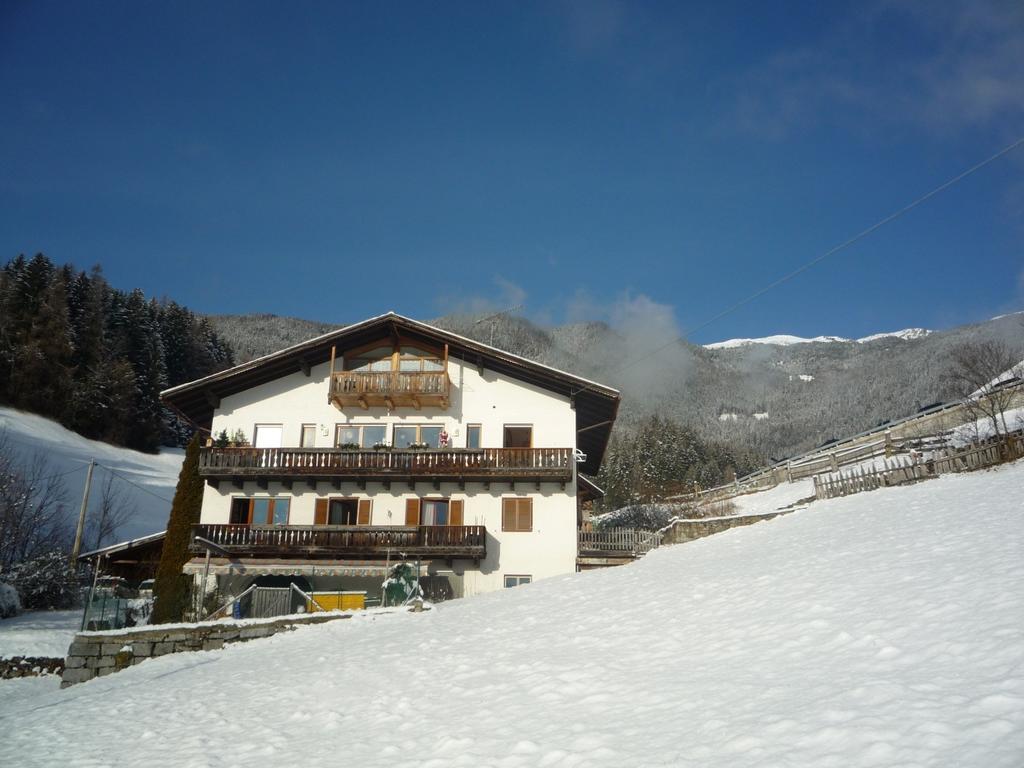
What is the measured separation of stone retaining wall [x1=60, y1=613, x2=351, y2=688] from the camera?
17.9 m

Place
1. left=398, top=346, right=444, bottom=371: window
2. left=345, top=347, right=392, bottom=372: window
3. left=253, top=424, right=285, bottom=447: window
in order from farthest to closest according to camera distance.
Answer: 1. left=345, top=347, right=392, bottom=372: window
2. left=398, top=346, right=444, bottom=371: window
3. left=253, top=424, right=285, bottom=447: window

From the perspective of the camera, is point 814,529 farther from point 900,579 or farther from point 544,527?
point 544,527

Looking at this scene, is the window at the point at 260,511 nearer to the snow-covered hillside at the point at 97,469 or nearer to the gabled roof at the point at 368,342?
the gabled roof at the point at 368,342

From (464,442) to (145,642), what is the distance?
51.7 ft

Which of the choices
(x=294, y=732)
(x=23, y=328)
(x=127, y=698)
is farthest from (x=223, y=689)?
(x=23, y=328)

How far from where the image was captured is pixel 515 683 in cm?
1034

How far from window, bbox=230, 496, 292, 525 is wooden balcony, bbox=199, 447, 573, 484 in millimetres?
1128

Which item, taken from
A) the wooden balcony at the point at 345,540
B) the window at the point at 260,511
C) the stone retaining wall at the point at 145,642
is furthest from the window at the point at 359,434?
the stone retaining wall at the point at 145,642

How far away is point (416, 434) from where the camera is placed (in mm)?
32312

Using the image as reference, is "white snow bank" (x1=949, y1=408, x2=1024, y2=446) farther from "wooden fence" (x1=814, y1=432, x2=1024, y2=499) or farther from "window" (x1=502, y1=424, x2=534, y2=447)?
"window" (x1=502, y1=424, x2=534, y2=447)

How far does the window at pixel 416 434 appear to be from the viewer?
3222 centimetres

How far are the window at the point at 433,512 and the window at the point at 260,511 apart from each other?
224 inches

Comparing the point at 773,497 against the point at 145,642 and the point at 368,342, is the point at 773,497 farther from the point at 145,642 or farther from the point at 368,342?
the point at 145,642

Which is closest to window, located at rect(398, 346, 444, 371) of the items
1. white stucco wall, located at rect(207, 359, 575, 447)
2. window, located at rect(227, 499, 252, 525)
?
white stucco wall, located at rect(207, 359, 575, 447)
